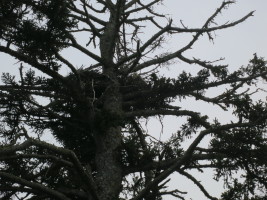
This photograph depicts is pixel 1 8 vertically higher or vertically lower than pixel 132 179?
higher

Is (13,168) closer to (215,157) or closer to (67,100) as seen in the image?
(67,100)

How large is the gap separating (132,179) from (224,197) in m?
1.76

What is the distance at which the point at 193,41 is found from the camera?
7078 mm

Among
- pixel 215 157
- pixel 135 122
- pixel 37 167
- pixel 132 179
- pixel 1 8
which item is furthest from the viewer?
pixel 135 122

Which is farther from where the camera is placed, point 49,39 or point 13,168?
point 13,168

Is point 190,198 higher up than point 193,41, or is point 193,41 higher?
point 193,41

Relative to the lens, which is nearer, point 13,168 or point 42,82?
point 13,168

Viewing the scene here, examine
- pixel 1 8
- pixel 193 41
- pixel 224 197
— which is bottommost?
pixel 224 197

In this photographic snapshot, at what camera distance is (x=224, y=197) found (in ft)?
21.5

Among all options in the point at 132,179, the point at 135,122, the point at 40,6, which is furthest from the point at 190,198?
the point at 40,6

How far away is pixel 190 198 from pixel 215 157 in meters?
0.86

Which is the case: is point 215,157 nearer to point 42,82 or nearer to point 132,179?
point 132,179

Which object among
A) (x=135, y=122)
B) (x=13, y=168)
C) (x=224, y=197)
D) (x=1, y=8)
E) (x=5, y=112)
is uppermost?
(x=135, y=122)

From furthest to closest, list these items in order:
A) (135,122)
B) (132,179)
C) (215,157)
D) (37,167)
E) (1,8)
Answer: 1. (135,122)
2. (132,179)
3. (37,167)
4. (215,157)
5. (1,8)
